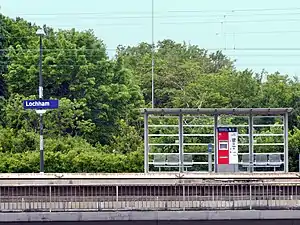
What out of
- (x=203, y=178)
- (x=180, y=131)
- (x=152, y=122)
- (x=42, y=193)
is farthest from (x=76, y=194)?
(x=152, y=122)

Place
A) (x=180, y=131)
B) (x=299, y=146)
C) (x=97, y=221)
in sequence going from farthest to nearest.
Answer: (x=299, y=146)
(x=180, y=131)
(x=97, y=221)

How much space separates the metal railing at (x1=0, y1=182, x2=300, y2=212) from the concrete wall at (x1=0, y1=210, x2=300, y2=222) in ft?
1.07

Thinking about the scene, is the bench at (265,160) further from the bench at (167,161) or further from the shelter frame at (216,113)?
the bench at (167,161)

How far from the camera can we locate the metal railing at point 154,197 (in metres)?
21.6

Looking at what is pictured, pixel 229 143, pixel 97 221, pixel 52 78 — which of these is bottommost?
pixel 97 221

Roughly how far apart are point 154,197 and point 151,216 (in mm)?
1024

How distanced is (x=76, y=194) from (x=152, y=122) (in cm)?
2140

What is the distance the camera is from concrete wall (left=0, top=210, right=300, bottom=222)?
21.0 meters

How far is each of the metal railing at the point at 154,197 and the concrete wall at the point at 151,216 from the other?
33cm

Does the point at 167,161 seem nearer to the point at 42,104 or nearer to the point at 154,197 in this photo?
the point at 42,104

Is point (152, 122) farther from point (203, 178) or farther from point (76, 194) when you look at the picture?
point (76, 194)

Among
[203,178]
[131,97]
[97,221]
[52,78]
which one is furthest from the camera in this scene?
[131,97]

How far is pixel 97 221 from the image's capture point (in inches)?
826

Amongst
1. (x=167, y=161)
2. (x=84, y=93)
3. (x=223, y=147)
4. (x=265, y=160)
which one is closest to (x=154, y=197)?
(x=223, y=147)
